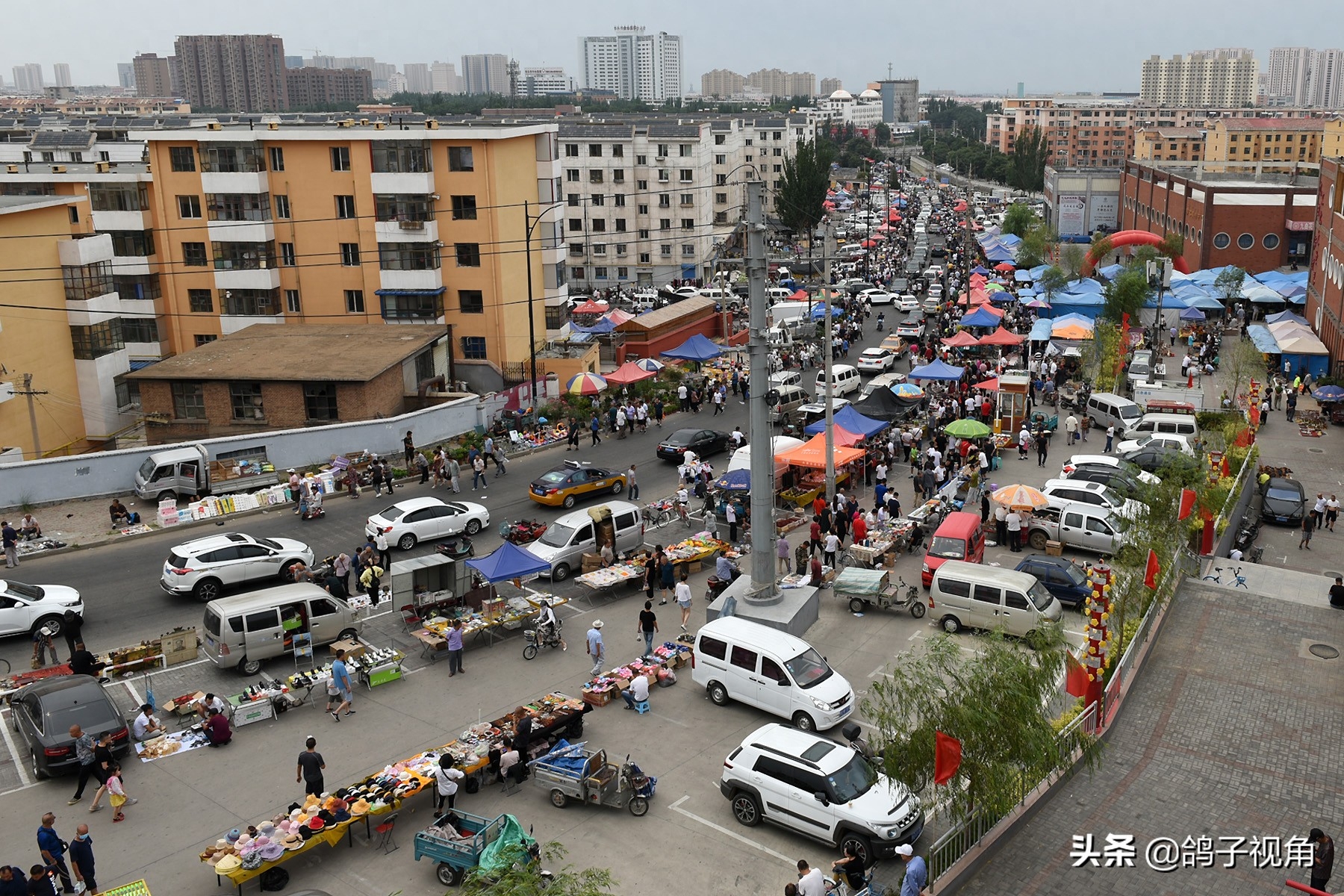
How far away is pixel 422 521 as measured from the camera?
2908 cm

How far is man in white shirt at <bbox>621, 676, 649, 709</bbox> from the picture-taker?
1983 cm

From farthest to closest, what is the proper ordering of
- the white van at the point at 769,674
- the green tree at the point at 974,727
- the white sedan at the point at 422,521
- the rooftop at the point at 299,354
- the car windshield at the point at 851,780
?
the rooftop at the point at 299,354, the white sedan at the point at 422,521, the white van at the point at 769,674, the car windshield at the point at 851,780, the green tree at the point at 974,727

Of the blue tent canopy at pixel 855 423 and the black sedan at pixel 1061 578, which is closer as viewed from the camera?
the black sedan at pixel 1061 578

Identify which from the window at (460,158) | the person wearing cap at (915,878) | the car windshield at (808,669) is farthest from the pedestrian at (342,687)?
the window at (460,158)

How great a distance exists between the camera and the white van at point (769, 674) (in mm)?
19172

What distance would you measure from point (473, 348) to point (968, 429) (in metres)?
23.0

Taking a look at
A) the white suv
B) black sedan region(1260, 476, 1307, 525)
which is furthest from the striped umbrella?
the white suv

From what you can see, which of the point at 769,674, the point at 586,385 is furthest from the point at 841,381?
the point at 769,674

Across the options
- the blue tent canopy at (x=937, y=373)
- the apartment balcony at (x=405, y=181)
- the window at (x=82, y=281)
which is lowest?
the blue tent canopy at (x=937, y=373)

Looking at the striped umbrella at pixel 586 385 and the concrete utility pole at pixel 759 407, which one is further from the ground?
the concrete utility pole at pixel 759 407

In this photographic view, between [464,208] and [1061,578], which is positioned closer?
[1061,578]

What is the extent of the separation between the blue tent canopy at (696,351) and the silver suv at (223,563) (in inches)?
903

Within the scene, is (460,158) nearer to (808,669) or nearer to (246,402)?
(246,402)

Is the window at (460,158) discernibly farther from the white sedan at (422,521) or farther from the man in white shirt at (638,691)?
the man in white shirt at (638,691)
